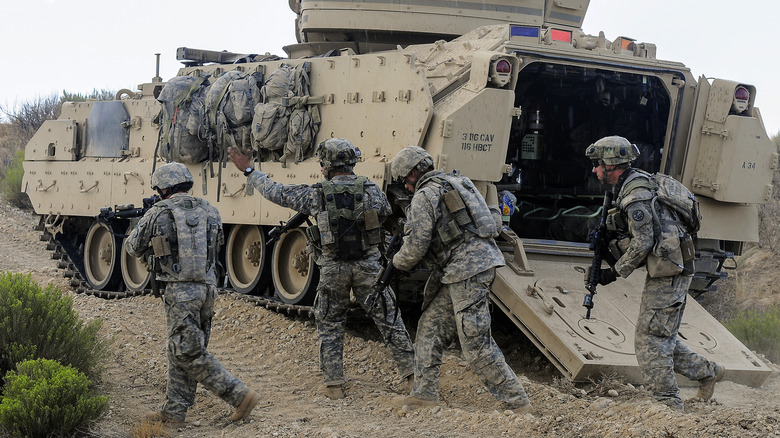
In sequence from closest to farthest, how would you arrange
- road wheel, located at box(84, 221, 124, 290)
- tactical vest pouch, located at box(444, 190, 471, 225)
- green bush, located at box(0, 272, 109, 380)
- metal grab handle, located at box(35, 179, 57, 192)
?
tactical vest pouch, located at box(444, 190, 471, 225) → green bush, located at box(0, 272, 109, 380) → road wheel, located at box(84, 221, 124, 290) → metal grab handle, located at box(35, 179, 57, 192)

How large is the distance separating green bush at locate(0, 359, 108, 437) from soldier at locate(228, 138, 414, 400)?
176cm

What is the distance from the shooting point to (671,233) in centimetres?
647

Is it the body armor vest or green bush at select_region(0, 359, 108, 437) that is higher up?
the body armor vest

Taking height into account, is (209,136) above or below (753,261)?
above

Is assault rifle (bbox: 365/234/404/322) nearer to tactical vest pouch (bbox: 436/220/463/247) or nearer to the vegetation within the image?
tactical vest pouch (bbox: 436/220/463/247)

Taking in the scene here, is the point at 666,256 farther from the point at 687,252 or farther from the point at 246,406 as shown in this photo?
the point at 246,406

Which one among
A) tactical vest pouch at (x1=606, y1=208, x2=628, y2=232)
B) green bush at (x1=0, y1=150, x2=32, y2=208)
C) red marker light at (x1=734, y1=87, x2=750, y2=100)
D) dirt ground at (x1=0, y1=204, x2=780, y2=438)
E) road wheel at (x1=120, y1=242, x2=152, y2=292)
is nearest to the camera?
dirt ground at (x1=0, y1=204, x2=780, y2=438)

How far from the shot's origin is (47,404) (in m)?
5.51

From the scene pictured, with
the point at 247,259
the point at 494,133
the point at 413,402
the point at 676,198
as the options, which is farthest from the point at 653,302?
the point at 247,259

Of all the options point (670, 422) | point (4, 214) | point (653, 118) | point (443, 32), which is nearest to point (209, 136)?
point (443, 32)

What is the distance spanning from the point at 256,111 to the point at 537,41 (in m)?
2.69

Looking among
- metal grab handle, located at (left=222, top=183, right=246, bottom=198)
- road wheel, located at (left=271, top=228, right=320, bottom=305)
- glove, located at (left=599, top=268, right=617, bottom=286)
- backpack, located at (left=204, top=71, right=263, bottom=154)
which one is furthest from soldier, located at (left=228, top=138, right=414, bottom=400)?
metal grab handle, located at (left=222, top=183, right=246, bottom=198)

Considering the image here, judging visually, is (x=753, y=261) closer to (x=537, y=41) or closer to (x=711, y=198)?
(x=711, y=198)

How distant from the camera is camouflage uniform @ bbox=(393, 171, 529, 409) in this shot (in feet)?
20.3
